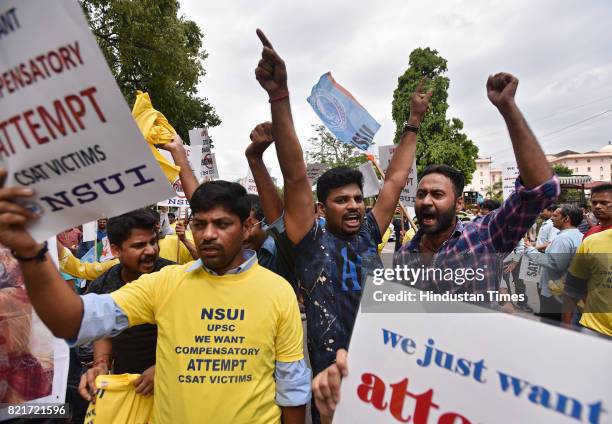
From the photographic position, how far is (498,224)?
1840mm

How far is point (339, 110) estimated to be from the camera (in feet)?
14.4

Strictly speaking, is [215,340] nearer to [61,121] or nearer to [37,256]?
[37,256]

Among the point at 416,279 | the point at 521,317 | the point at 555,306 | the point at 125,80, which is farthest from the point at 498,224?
the point at 125,80

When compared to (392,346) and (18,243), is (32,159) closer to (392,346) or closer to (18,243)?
(18,243)

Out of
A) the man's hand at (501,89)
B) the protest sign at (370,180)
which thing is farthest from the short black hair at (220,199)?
the protest sign at (370,180)

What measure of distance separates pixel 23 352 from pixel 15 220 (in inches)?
67.3

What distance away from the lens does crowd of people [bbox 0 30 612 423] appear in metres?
1.39

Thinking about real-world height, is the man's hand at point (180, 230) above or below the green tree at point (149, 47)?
below

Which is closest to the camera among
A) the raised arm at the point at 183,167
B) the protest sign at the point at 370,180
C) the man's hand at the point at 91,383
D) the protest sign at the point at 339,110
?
the man's hand at the point at 91,383

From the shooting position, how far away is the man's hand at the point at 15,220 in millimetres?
1057

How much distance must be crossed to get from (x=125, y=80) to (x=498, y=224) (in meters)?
12.6

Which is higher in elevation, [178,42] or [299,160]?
[178,42]

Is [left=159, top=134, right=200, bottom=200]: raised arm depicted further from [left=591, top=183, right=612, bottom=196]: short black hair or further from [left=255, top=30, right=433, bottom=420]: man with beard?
[left=591, top=183, right=612, bottom=196]: short black hair

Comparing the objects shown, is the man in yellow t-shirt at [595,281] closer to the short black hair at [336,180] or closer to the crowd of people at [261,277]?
the crowd of people at [261,277]
